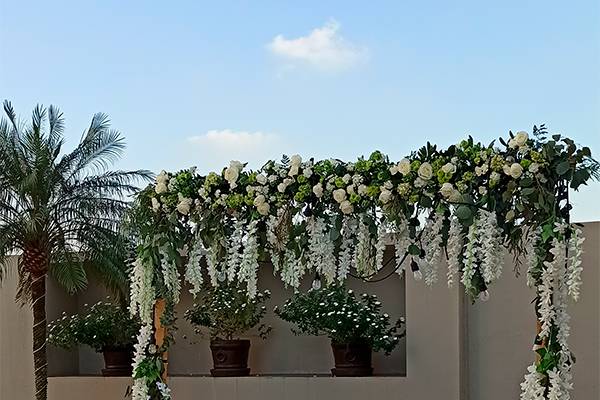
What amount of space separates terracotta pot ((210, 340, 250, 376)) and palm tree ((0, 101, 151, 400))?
127 centimetres

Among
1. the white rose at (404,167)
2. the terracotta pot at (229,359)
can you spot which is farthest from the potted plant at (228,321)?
the white rose at (404,167)

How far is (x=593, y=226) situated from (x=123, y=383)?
16.3 feet

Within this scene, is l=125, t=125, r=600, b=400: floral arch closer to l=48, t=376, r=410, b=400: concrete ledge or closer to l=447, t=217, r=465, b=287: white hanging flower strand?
l=447, t=217, r=465, b=287: white hanging flower strand

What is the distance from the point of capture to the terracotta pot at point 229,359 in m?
9.34

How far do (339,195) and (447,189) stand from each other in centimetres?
A: 58

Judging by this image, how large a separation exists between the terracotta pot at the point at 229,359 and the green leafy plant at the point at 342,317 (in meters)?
0.60

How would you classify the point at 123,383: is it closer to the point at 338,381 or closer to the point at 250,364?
the point at 250,364

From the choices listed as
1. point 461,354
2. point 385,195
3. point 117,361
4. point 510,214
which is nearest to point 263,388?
point 117,361

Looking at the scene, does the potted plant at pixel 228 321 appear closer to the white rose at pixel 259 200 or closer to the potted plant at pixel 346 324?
the potted plant at pixel 346 324

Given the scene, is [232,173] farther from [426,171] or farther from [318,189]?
[426,171]

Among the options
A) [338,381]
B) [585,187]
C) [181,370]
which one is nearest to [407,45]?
[338,381]

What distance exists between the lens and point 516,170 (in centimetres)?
438

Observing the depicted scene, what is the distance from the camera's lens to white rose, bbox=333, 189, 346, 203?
4746 mm

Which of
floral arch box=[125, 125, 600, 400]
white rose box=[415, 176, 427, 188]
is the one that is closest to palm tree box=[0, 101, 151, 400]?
floral arch box=[125, 125, 600, 400]
